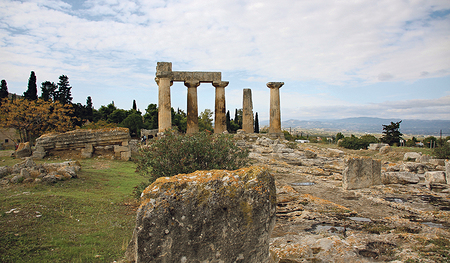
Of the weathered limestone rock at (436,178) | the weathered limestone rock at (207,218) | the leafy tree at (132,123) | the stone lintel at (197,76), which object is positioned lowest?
the weathered limestone rock at (436,178)

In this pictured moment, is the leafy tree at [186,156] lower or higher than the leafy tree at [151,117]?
lower

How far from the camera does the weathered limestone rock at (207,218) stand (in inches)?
98.3

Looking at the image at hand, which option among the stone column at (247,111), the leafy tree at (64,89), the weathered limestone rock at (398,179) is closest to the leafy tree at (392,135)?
the stone column at (247,111)

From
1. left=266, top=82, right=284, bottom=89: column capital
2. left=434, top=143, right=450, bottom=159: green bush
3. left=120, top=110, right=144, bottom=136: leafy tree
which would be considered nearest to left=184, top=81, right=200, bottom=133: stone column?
left=266, top=82, right=284, bottom=89: column capital

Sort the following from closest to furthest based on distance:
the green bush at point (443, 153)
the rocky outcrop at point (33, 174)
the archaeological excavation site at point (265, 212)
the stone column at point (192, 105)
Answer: the archaeological excavation site at point (265, 212) < the rocky outcrop at point (33, 174) < the green bush at point (443, 153) < the stone column at point (192, 105)

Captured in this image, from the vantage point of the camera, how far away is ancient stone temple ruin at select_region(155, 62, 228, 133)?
2064cm

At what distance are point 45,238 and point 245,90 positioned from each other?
76.1 feet

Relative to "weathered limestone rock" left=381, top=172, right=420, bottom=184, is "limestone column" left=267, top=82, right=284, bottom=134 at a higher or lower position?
higher

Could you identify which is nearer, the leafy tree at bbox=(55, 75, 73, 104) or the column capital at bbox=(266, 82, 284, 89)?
the column capital at bbox=(266, 82, 284, 89)

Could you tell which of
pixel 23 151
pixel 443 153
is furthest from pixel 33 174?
pixel 443 153

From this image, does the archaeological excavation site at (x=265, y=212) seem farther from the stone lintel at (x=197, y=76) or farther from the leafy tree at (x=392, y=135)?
the leafy tree at (x=392, y=135)

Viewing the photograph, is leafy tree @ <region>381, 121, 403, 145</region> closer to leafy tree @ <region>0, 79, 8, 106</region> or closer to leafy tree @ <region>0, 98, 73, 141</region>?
leafy tree @ <region>0, 98, 73, 141</region>

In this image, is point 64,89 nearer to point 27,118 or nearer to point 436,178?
point 27,118

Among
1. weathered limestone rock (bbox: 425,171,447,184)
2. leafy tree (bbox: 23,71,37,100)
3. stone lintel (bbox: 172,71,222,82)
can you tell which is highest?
leafy tree (bbox: 23,71,37,100)
